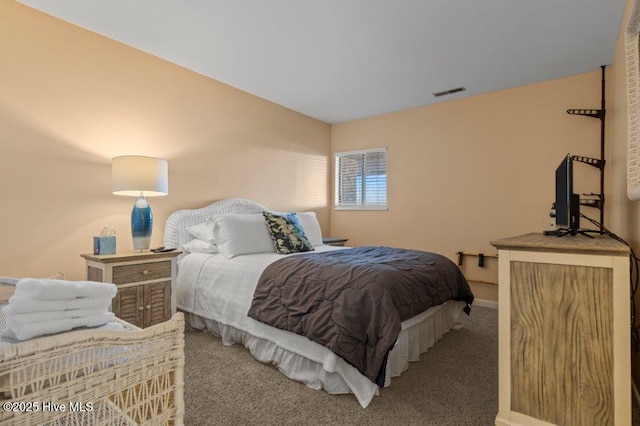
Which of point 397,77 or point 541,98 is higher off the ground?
point 397,77

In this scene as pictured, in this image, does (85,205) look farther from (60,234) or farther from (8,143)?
(8,143)

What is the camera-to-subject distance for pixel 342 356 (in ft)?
5.95

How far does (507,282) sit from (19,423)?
1795 millimetres

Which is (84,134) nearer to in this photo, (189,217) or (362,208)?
(189,217)

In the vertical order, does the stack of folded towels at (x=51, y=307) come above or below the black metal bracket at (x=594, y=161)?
below

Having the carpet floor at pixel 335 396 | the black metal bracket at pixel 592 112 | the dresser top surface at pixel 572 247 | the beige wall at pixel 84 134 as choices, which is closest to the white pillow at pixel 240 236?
the beige wall at pixel 84 134

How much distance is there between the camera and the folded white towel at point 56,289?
3.12 ft

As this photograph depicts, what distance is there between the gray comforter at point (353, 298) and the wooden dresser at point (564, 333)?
586 mm

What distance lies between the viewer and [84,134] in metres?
2.64

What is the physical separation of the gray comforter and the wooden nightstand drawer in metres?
0.82

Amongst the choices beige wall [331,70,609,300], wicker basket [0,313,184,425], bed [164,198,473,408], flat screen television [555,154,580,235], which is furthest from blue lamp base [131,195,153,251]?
beige wall [331,70,609,300]

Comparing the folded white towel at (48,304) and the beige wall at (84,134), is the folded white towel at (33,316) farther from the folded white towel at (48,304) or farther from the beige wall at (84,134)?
the beige wall at (84,134)

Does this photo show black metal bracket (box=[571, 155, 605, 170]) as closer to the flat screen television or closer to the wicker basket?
the flat screen television

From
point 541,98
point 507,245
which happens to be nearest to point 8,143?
point 507,245
